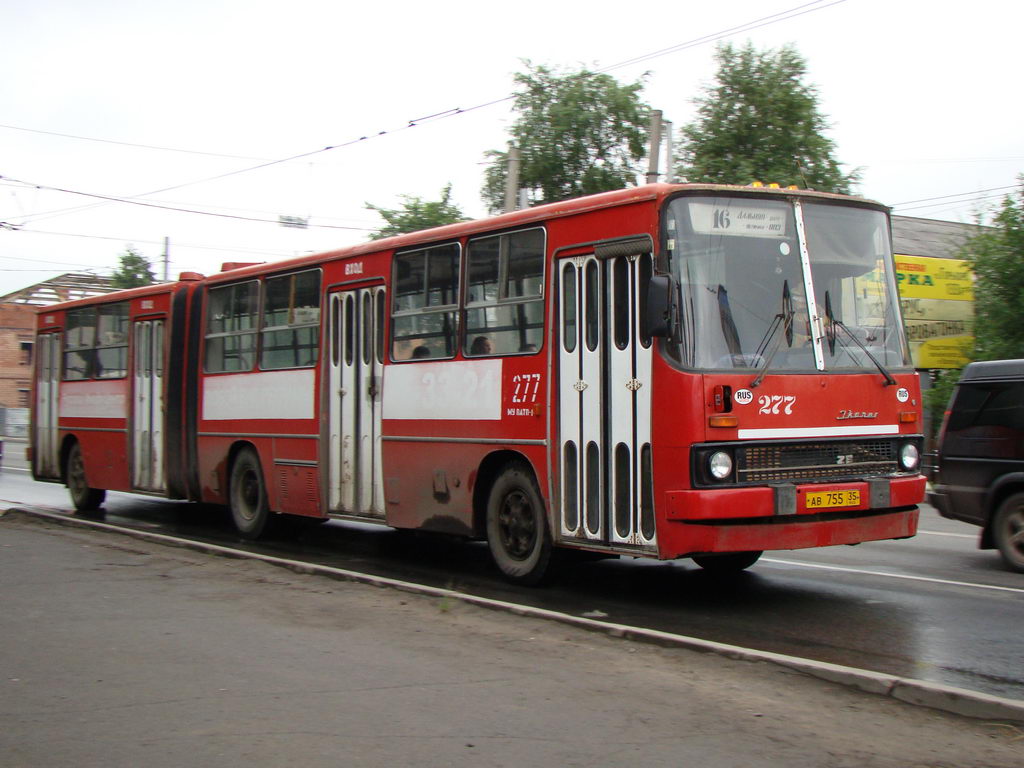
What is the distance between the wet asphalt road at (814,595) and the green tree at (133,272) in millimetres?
78228

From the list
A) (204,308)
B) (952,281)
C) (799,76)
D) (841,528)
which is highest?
(799,76)

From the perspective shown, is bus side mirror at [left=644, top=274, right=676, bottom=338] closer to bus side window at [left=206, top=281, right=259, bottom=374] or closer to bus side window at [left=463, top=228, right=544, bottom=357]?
bus side window at [left=463, top=228, right=544, bottom=357]

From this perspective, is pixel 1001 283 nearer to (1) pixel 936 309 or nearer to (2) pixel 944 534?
(1) pixel 936 309

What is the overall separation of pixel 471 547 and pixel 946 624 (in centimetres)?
628

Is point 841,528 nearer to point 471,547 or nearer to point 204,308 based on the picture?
point 471,547

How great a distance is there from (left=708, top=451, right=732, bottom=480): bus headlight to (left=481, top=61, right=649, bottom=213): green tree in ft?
92.5

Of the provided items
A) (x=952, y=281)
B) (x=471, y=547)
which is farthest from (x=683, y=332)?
(x=952, y=281)

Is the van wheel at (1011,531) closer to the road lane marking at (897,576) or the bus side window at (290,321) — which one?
the road lane marking at (897,576)

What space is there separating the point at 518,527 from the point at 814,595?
8.27 ft

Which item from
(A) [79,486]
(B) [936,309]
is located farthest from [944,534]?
(B) [936,309]

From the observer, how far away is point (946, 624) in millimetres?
7883

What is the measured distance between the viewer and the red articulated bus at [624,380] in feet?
26.4

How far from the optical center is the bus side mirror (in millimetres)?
7812

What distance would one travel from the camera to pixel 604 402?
8680mm
